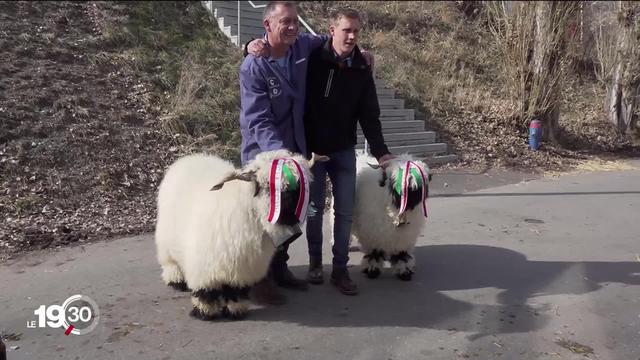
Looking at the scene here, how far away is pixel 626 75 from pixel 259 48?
38.3 feet

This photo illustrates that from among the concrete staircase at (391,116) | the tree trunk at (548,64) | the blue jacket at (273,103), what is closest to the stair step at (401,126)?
the concrete staircase at (391,116)

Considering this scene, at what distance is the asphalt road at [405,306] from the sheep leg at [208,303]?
83 millimetres

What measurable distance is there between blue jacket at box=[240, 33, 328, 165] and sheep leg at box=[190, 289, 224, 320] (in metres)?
1.08

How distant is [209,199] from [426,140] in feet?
25.1

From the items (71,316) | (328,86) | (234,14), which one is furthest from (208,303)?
(234,14)

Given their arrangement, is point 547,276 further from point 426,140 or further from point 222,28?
point 222,28

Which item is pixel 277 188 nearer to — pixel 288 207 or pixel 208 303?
pixel 288 207

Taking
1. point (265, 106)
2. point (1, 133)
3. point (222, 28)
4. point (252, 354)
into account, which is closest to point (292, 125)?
point (265, 106)

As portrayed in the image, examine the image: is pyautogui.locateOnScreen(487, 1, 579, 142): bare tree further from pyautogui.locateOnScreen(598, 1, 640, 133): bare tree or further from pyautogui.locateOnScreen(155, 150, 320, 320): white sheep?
pyautogui.locateOnScreen(155, 150, 320, 320): white sheep

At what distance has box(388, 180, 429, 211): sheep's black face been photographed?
4703 mm

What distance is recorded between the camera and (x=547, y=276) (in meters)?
5.36

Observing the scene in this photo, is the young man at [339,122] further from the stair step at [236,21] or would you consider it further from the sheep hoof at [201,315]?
the stair step at [236,21]

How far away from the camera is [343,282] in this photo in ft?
16.0

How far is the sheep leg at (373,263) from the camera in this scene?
5.20 metres
